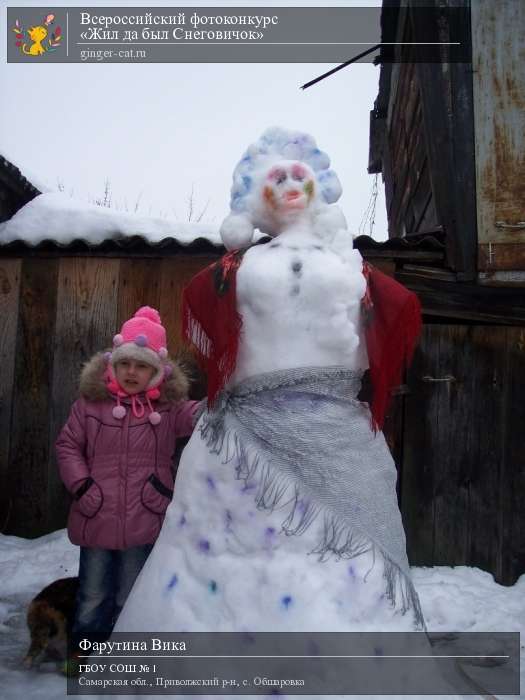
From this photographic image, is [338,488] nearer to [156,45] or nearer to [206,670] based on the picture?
[206,670]

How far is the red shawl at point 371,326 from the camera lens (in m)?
1.92

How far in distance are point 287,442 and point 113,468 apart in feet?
2.70

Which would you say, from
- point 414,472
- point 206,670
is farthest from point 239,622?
point 414,472

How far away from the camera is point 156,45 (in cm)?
210

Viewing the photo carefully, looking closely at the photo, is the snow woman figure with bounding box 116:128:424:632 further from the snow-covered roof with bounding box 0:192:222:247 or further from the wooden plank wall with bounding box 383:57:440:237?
the wooden plank wall with bounding box 383:57:440:237

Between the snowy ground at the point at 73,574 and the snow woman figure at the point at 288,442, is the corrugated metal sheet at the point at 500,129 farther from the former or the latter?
the snowy ground at the point at 73,574

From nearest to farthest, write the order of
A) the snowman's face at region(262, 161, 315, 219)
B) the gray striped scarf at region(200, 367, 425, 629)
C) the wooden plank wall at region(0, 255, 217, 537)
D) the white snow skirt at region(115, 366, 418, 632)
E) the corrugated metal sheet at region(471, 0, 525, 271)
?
the white snow skirt at region(115, 366, 418, 632)
the gray striped scarf at region(200, 367, 425, 629)
the snowman's face at region(262, 161, 315, 219)
the corrugated metal sheet at region(471, 0, 525, 271)
the wooden plank wall at region(0, 255, 217, 537)

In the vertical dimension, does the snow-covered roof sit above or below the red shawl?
above

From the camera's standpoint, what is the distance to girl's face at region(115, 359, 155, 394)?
2330 millimetres

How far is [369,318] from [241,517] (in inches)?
32.4

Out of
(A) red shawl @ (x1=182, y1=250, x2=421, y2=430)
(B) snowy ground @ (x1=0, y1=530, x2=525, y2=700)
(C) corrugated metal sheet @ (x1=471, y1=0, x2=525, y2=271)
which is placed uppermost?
(C) corrugated metal sheet @ (x1=471, y1=0, x2=525, y2=271)

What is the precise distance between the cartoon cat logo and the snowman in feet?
3.04

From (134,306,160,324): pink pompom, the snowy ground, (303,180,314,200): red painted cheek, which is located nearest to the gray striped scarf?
(303,180,314,200): red painted cheek

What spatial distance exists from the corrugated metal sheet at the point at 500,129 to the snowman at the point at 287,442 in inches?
56.5
